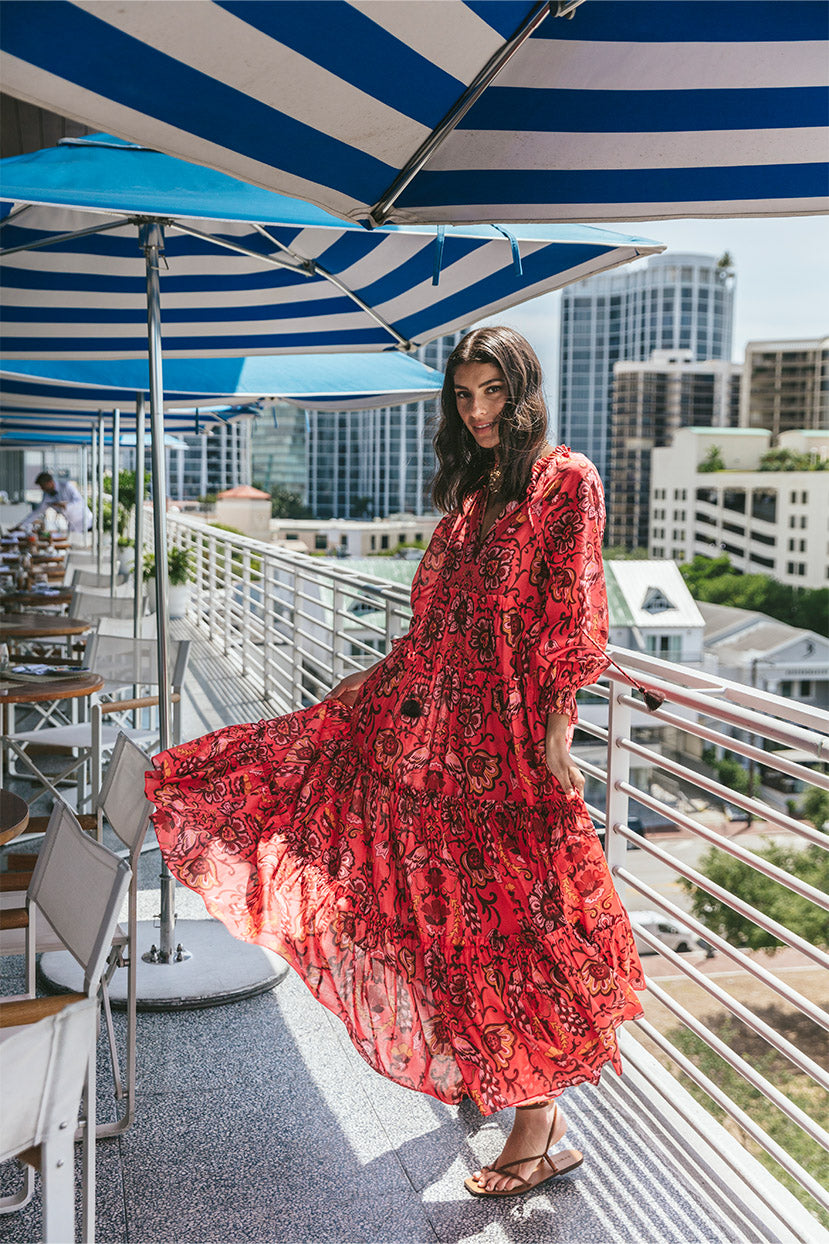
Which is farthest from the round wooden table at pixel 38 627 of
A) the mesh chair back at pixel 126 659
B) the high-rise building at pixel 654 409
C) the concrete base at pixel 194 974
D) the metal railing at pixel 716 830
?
the high-rise building at pixel 654 409

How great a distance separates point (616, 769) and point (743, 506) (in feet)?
375

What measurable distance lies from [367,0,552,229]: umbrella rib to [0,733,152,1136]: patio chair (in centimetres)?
120

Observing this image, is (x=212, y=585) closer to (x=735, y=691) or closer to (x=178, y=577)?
(x=178, y=577)

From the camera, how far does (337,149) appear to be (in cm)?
165

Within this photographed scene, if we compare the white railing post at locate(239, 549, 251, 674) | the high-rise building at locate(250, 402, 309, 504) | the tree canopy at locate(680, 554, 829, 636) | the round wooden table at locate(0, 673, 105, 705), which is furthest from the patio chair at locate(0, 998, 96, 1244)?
the high-rise building at locate(250, 402, 309, 504)

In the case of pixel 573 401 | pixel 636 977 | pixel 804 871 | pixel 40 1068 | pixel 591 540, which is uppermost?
pixel 573 401

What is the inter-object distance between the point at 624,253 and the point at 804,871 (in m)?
57.6

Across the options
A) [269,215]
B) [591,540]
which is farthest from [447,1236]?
[269,215]

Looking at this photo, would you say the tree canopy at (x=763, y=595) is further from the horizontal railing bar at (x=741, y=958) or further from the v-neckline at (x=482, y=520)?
the v-neckline at (x=482, y=520)

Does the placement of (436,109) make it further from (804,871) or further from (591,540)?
(804,871)

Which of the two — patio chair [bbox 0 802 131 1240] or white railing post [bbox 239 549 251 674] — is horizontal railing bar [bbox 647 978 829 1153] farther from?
white railing post [bbox 239 549 251 674]

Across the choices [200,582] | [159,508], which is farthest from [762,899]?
[159,508]

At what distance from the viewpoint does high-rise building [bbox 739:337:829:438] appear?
118250 millimetres

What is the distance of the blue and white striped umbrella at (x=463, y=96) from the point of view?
130cm
